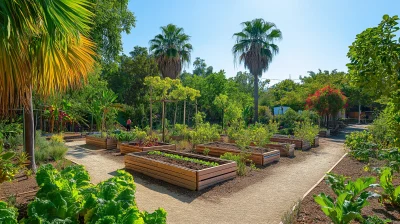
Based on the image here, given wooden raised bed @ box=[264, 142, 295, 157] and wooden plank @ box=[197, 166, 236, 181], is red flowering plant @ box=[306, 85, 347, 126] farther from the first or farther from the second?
wooden plank @ box=[197, 166, 236, 181]

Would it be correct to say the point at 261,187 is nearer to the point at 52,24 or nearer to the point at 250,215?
the point at 250,215

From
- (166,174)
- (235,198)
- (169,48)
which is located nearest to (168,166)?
(166,174)

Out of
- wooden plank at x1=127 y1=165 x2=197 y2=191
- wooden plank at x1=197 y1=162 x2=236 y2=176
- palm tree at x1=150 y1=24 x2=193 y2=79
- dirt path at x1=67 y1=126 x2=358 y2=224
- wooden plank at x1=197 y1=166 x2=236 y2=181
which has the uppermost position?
palm tree at x1=150 y1=24 x2=193 y2=79

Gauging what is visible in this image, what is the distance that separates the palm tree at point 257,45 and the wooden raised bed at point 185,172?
1477 cm

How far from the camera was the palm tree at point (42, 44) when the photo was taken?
2854 millimetres

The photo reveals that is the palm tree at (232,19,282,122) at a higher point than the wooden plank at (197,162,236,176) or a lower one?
higher

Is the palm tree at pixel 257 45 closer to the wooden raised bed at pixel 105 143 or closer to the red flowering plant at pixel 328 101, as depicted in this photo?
the red flowering plant at pixel 328 101

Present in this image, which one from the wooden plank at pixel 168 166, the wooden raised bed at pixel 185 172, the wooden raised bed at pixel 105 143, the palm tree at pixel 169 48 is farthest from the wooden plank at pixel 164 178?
the palm tree at pixel 169 48

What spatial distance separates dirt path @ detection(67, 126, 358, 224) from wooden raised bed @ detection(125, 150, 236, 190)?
259mm

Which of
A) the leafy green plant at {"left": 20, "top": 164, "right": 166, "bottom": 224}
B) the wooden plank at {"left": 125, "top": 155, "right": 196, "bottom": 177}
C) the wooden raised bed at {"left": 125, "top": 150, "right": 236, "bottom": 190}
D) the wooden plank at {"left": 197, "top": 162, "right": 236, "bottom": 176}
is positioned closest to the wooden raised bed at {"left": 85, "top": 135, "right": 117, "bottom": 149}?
the wooden plank at {"left": 125, "top": 155, "right": 196, "bottom": 177}

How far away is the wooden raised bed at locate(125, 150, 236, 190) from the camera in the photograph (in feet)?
19.4

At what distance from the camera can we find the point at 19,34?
3127 millimetres

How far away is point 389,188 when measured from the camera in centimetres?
441

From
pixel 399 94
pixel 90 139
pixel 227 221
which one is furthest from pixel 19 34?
pixel 90 139
